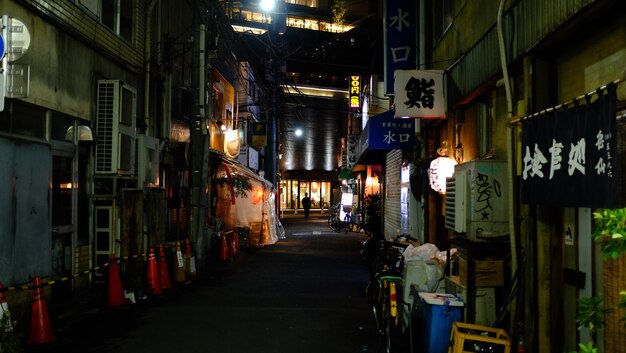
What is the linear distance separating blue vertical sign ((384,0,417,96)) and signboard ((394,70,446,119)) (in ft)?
10.2

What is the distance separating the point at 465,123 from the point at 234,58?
61.9 ft

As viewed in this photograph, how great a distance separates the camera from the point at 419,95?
11.5 metres

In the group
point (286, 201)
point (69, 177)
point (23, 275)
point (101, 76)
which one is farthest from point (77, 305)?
point (286, 201)

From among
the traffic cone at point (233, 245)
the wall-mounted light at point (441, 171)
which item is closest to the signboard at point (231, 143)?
the traffic cone at point (233, 245)

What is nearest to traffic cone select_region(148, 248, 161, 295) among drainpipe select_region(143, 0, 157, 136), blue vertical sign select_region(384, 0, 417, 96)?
drainpipe select_region(143, 0, 157, 136)

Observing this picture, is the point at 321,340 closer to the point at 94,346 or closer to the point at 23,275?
the point at 94,346

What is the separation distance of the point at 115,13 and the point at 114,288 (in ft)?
24.1

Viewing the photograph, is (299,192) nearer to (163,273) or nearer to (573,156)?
(163,273)

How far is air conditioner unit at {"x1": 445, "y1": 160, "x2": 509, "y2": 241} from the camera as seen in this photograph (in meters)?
7.30

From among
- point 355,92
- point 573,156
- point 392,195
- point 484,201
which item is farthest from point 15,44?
point 355,92

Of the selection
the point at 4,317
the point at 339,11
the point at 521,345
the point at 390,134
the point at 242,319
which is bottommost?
the point at 242,319

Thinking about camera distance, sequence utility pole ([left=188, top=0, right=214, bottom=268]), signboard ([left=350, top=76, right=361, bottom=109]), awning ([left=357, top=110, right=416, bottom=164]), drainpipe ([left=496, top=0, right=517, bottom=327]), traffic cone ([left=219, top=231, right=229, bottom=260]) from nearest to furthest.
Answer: drainpipe ([left=496, top=0, right=517, bottom=327]) → utility pole ([left=188, top=0, right=214, bottom=268]) → awning ([left=357, top=110, right=416, bottom=164]) → traffic cone ([left=219, top=231, right=229, bottom=260]) → signboard ([left=350, top=76, right=361, bottom=109])

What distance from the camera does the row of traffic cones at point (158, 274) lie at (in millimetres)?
10727

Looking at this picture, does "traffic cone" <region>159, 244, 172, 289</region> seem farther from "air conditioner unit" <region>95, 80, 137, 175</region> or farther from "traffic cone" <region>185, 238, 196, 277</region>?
"air conditioner unit" <region>95, 80, 137, 175</region>
